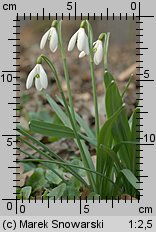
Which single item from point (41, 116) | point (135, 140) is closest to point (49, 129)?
point (135, 140)

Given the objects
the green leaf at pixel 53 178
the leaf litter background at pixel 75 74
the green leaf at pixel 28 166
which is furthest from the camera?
the leaf litter background at pixel 75 74

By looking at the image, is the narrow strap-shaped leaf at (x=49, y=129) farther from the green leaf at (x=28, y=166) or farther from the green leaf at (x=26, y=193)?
the green leaf at (x=28, y=166)

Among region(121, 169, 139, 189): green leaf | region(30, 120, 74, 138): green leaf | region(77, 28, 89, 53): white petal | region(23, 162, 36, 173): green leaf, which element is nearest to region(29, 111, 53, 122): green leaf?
region(23, 162, 36, 173): green leaf

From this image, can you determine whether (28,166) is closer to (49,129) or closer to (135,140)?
(49,129)

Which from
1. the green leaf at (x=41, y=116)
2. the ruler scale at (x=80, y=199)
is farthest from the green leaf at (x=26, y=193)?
the green leaf at (x=41, y=116)

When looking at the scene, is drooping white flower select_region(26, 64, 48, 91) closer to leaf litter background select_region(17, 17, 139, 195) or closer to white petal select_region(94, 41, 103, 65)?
white petal select_region(94, 41, 103, 65)
